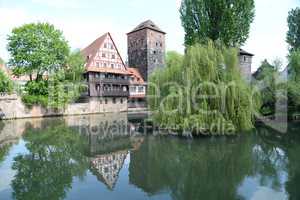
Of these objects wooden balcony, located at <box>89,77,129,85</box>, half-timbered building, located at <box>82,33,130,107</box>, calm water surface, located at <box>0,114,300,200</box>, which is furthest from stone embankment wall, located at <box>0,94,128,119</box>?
calm water surface, located at <box>0,114,300,200</box>

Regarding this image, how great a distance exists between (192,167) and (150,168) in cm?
161

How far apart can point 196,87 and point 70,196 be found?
973 centimetres

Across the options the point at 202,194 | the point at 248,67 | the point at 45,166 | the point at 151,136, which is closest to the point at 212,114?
the point at 151,136

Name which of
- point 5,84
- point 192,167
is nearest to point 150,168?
point 192,167

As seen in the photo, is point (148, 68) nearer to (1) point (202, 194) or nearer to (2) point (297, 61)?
(2) point (297, 61)

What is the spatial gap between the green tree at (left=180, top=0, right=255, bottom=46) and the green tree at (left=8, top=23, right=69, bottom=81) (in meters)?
16.9

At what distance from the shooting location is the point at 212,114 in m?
14.2

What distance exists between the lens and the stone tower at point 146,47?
42.9 m

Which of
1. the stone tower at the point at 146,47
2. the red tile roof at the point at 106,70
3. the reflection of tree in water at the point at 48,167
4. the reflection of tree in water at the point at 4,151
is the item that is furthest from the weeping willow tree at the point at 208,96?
the stone tower at the point at 146,47

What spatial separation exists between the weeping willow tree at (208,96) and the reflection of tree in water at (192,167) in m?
1.11

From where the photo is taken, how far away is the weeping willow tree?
46.7ft

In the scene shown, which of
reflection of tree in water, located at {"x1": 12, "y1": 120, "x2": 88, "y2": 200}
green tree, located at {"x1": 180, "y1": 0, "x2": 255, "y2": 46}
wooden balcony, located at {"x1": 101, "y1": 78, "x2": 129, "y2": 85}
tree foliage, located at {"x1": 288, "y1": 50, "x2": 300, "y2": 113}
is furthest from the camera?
wooden balcony, located at {"x1": 101, "y1": 78, "x2": 129, "y2": 85}

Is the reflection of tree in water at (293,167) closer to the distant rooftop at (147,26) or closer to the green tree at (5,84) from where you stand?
the green tree at (5,84)

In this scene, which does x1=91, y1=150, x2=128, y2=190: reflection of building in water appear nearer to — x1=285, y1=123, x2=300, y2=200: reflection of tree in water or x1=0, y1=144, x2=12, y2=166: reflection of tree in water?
x1=0, y1=144, x2=12, y2=166: reflection of tree in water
